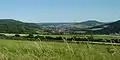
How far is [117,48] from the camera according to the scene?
209 inches

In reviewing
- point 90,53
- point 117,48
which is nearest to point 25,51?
point 90,53

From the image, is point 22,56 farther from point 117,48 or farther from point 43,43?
point 117,48

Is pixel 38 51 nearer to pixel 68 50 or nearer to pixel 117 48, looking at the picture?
pixel 68 50

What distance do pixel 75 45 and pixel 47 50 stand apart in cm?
69

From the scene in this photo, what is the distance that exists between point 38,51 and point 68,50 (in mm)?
777

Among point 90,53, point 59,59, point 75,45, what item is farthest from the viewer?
point 75,45

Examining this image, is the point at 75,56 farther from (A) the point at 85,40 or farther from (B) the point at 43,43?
(B) the point at 43,43

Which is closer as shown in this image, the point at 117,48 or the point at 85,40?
the point at 117,48

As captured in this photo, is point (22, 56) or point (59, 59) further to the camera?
point (22, 56)

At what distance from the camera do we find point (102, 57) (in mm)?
5297

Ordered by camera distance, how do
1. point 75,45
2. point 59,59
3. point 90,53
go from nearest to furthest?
point 59,59
point 90,53
point 75,45

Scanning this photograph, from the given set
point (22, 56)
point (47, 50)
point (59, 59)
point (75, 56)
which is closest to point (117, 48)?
point (75, 56)

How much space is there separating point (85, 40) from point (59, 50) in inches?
27.1

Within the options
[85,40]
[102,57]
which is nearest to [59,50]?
[85,40]
